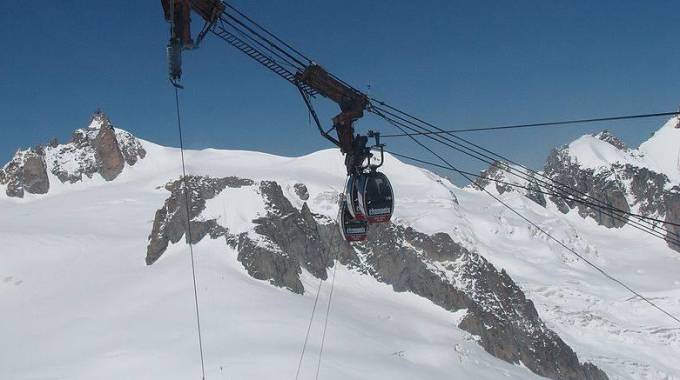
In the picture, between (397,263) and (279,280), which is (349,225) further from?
(397,263)

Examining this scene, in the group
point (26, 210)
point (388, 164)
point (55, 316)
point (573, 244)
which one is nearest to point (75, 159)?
point (26, 210)

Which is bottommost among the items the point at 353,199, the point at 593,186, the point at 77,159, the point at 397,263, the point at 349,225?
the point at 349,225

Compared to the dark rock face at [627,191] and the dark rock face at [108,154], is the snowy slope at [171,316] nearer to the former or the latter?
the dark rock face at [108,154]

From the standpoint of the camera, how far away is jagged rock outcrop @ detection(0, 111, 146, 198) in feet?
378

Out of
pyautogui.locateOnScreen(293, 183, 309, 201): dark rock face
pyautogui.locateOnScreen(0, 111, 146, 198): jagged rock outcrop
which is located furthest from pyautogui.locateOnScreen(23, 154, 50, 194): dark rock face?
pyautogui.locateOnScreen(293, 183, 309, 201): dark rock face

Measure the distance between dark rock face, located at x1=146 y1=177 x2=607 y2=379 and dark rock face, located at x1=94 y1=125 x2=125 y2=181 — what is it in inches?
1800

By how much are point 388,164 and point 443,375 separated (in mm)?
76312

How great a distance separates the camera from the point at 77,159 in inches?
4702

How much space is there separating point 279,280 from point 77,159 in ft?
240

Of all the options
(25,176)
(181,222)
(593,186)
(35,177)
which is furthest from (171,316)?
(593,186)

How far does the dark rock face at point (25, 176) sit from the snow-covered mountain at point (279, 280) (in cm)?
25

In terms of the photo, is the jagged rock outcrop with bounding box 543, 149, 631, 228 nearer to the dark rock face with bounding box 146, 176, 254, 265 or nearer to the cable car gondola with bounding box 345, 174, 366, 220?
the dark rock face with bounding box 146, 176, 254, 265

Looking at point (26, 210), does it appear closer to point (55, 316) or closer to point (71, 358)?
point (55, 316)

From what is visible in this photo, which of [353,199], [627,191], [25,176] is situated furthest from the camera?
[627,191]
